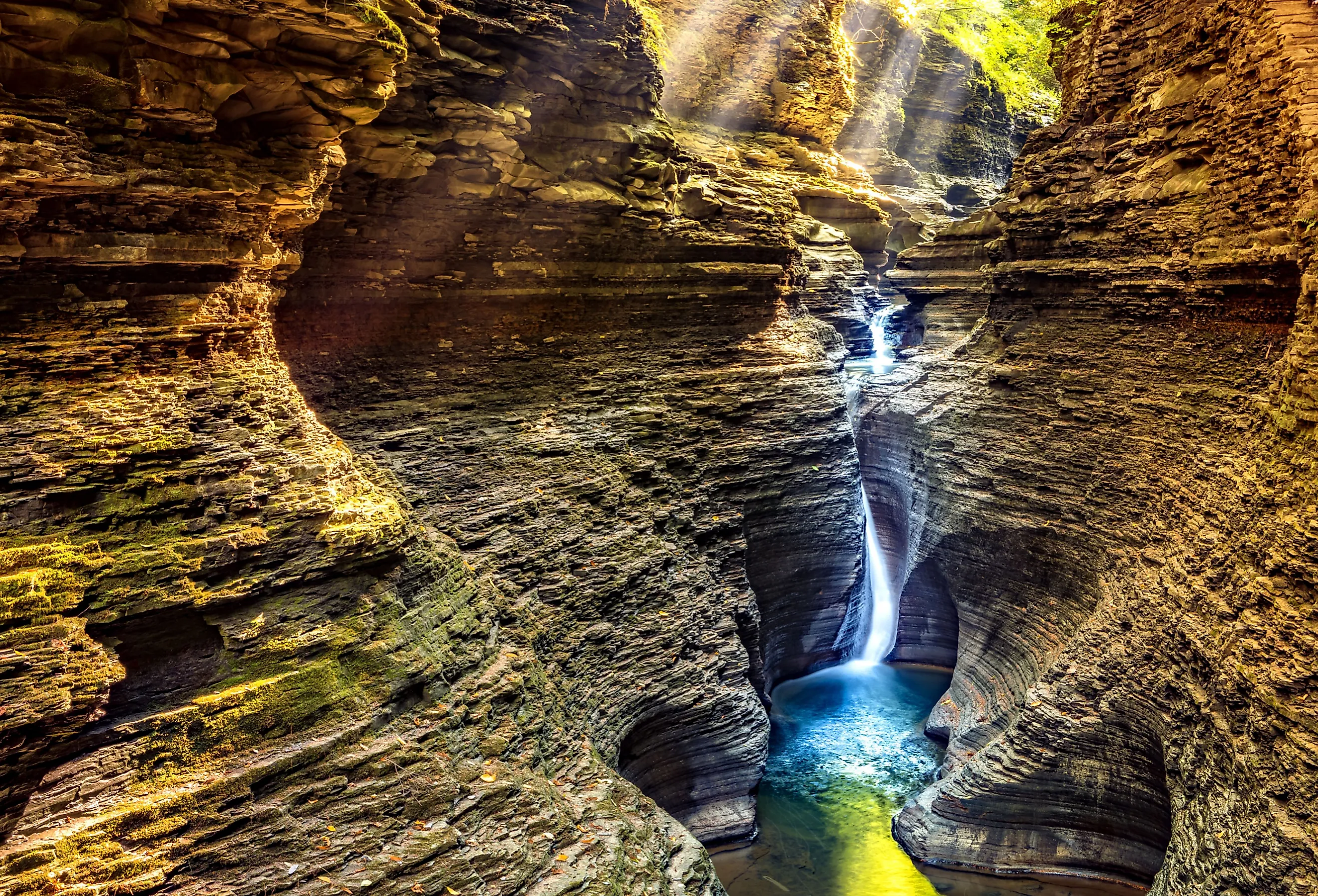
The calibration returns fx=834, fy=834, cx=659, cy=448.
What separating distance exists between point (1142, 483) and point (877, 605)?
292 inches

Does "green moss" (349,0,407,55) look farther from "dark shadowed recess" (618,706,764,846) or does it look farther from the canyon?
"dark shadowed recess" (618,706,764,846)

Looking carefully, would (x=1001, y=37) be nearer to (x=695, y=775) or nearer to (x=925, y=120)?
(x=925, y=120)

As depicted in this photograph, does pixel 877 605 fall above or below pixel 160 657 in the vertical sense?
below

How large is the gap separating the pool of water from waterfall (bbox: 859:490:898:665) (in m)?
0.35

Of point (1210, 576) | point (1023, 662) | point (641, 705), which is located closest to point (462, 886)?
point (641, 705)

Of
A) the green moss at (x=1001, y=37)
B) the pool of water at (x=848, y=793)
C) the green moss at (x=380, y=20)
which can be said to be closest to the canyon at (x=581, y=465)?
the green moss at (x=380, y=20)

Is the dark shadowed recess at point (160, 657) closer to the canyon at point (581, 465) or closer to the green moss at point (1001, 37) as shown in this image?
the canyon at point (581, 465)

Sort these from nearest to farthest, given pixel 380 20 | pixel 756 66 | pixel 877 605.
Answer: pixel 380 20
pixel 877 605
pixel 756 66

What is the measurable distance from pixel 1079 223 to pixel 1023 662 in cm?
728

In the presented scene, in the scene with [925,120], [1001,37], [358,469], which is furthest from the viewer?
[925,120]

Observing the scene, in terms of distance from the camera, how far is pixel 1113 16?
14.5m

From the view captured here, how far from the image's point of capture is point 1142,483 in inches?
472

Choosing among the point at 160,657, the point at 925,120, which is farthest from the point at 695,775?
the point at 925,120

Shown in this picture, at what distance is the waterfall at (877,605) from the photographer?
1806cm
